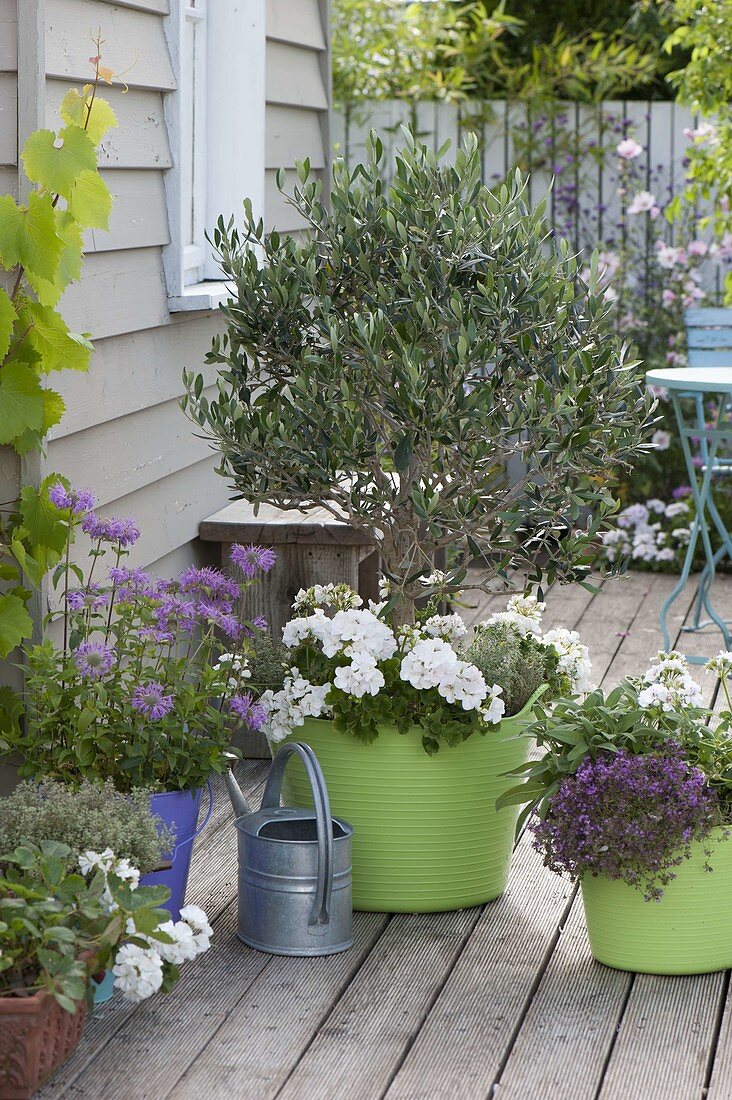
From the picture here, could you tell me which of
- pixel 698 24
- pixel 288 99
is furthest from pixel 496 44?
pixel 288 99

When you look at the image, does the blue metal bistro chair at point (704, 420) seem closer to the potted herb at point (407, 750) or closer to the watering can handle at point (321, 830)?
the potted herb at point (407, 750)

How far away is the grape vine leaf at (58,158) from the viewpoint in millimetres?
2541

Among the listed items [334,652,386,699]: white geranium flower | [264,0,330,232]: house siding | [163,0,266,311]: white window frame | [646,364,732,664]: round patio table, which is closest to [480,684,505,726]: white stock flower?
[334,652,386,699]: white geranium flower

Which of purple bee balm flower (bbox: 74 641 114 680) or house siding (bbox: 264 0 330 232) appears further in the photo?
house siding (bbox: 264 0 330 232)

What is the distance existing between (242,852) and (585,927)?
0.71m

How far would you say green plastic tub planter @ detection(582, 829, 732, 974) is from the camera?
251 centimetres

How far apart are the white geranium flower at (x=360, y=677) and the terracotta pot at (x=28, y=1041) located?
2.74 ft

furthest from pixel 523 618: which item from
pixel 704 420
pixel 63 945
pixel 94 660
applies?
pixel 704 420

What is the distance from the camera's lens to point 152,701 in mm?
2521

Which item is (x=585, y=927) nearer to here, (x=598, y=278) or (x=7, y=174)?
(x=598, y=278)

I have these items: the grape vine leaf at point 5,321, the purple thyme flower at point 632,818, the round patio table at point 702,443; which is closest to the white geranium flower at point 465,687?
the purple thyme flower at point 632,818

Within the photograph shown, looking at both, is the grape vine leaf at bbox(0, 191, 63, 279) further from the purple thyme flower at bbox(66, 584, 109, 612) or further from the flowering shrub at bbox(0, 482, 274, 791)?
the purple thyme flower at bbox(66, 584, 109, 612)

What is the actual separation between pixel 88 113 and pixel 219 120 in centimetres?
146

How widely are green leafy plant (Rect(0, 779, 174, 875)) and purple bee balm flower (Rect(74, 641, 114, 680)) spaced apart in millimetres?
218
